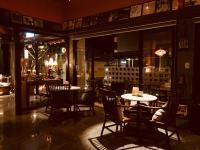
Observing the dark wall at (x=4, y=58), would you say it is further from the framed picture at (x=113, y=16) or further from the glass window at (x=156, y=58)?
the glass window at (x=156, y=58)

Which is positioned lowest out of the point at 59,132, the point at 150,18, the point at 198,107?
the point at 59,132

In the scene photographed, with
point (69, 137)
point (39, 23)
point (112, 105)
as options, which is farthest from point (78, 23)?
point (69, 137)

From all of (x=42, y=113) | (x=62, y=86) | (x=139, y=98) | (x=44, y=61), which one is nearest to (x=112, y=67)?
(x=62, y=86)

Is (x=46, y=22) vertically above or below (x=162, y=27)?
above

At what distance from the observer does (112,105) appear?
3.89 m

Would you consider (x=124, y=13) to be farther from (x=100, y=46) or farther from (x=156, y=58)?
(x=100, y=46)

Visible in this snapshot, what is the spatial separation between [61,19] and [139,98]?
4781mm

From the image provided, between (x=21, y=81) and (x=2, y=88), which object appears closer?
(x=21, y=81)

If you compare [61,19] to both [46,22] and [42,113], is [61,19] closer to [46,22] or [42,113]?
[46,22]

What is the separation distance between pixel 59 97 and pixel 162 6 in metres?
3.55

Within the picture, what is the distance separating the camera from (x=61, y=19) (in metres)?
7.49

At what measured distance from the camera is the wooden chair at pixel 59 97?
5.25m

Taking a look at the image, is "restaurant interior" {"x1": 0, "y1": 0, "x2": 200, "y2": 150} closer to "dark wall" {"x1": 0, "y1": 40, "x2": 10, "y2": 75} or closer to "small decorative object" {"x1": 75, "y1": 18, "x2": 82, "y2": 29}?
"small decorative object" {"x1": 75, "y1": 18, "x2": 82, "y2": 29}

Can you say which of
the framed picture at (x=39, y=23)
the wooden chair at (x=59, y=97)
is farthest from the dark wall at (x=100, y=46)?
the wooden chair at (x=59, y=97)
